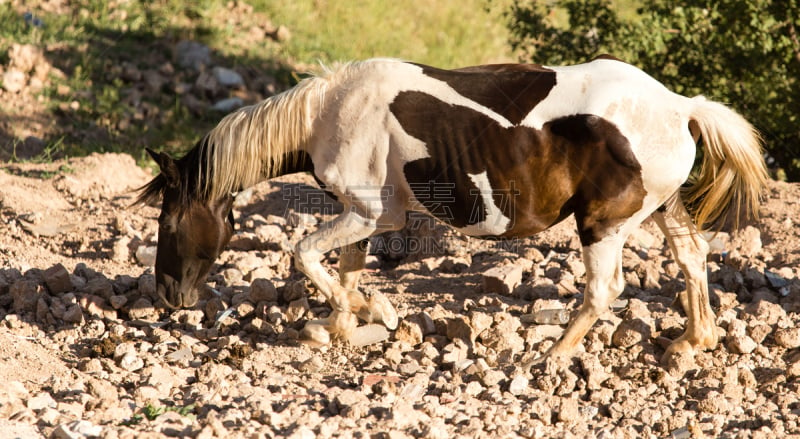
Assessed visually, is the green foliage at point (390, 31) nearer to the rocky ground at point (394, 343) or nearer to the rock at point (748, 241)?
the rocky ground at point (394, 343)

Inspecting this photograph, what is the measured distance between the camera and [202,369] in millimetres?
4391

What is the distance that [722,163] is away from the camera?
4.53 metres

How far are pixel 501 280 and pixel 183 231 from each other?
2.00 meters

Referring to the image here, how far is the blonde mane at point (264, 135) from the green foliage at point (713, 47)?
3.93 meters

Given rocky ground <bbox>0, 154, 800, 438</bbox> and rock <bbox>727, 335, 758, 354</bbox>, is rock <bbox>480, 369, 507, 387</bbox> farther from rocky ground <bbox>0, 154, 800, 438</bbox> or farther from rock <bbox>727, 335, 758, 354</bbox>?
rock <bbox>727, 335, 758, 354</bbox>

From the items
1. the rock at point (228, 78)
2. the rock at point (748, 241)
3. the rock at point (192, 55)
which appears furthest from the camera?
the rock at point (192, 55)

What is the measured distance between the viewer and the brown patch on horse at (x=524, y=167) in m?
4.25

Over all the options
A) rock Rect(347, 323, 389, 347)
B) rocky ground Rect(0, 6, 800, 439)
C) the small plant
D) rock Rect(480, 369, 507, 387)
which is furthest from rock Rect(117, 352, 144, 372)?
rock Rect(480, 369, 507, 387)

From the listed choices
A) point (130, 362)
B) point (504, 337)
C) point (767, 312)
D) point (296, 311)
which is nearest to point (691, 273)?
point (767, 312)

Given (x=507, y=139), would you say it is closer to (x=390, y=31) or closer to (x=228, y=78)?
(x=228, y=78)

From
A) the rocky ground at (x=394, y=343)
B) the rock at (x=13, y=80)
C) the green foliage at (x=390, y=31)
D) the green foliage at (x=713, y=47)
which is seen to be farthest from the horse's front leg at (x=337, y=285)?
the green foliage at (x=390, y=31)

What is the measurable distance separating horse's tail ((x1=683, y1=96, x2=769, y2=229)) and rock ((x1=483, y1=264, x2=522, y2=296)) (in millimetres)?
1245

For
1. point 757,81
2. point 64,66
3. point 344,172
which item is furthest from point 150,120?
point 757,81

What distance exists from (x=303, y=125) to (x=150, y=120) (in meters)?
5.57
